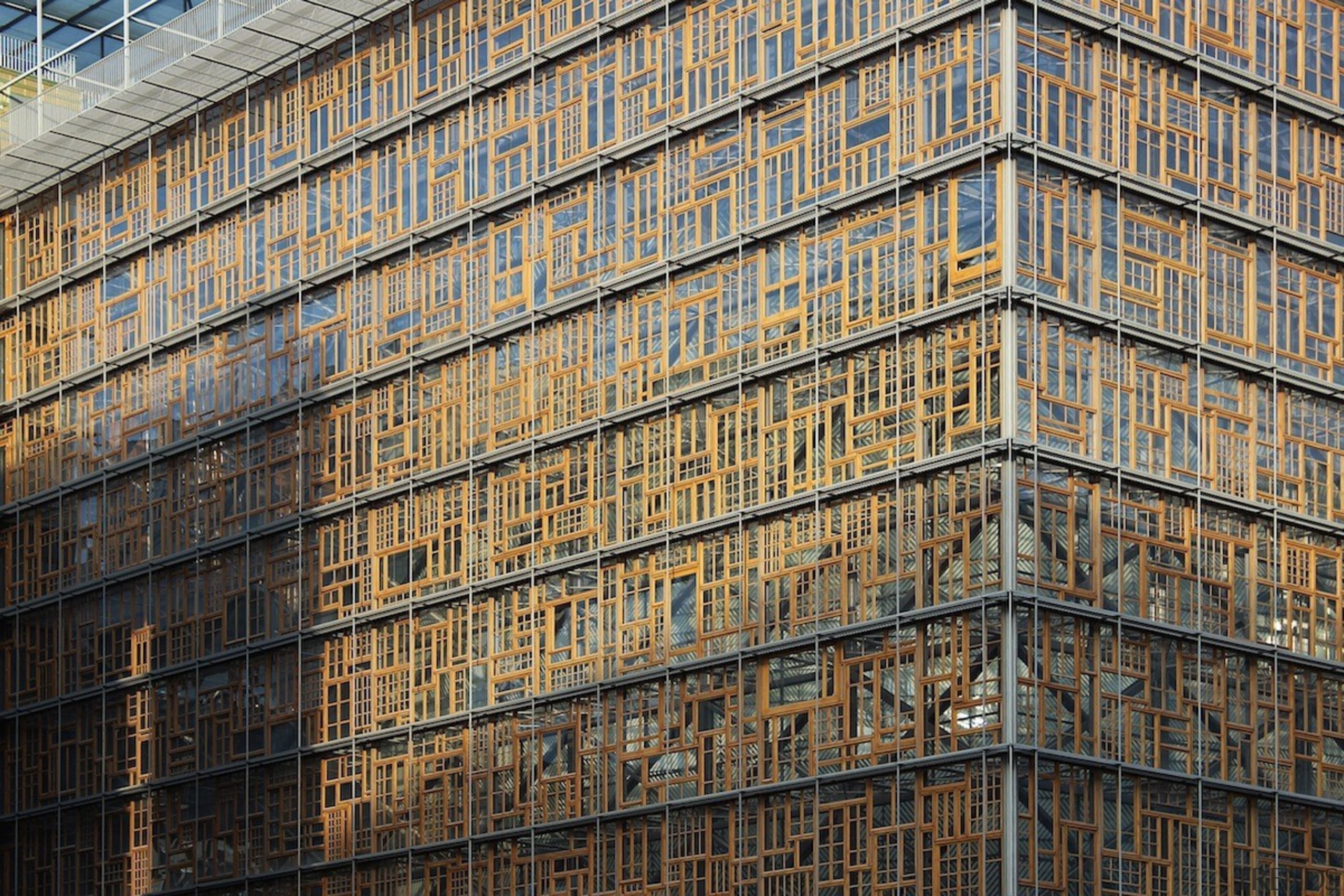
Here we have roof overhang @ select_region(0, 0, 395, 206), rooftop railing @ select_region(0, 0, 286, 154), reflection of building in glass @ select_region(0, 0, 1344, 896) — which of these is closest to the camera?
reflection of building in glass @ select_region(0, 0, 1344, 896)

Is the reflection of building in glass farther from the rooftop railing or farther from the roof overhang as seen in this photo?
the rooftop railing

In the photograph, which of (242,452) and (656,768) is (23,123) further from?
(656,768)

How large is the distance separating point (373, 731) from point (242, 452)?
31.1 ft

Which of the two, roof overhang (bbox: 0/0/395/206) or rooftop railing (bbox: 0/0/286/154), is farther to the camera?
rooftop railing (bbox: 0/0/286/154)

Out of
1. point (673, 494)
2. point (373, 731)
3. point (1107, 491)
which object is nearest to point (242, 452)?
point (373, 731)

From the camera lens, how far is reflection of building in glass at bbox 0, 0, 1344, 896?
6278cm

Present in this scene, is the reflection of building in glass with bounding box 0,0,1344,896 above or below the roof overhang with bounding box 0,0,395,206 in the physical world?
below

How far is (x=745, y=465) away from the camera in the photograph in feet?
220

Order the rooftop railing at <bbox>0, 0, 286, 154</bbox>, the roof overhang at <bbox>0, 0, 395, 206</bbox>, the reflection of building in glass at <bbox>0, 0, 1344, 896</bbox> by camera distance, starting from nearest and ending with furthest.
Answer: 1. the reflection of building in glass at <bbox>0, 0, 1344, 896</bbox>
2. the roof overhang at <bbox>0, 0, 395, 206</bbox>
3. the rooftop railing at <bbox>0, 0, 286, 154</bbox>

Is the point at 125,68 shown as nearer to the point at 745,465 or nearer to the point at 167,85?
the point at 167,85

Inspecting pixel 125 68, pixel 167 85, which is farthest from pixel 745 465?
pixel 125 68

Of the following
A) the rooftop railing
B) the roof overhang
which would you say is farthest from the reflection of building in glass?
the rooftop railing

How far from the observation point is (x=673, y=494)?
68812mm

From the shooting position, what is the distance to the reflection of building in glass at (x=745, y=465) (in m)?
62.8
